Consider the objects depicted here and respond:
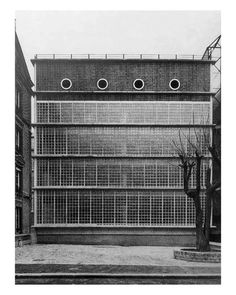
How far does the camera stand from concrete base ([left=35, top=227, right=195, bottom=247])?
34.4 meters

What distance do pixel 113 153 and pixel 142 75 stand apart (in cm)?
603

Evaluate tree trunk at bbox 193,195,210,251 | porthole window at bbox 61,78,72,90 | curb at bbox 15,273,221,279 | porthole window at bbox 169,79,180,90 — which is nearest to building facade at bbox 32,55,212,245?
porthole window at bbox 61,78,72,90

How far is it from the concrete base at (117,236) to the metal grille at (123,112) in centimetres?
762

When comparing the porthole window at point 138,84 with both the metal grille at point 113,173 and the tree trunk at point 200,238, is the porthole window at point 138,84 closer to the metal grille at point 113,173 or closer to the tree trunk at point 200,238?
the metal grille at point 113,173

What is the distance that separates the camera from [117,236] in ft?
114

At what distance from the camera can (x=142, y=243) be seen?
3478cm

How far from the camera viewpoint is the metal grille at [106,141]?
34.4 m

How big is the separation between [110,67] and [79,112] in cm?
401

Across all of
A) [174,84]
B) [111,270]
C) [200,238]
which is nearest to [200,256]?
[200,238]

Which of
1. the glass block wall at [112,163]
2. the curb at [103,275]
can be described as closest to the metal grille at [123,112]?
the glass block wall at [112,163]
